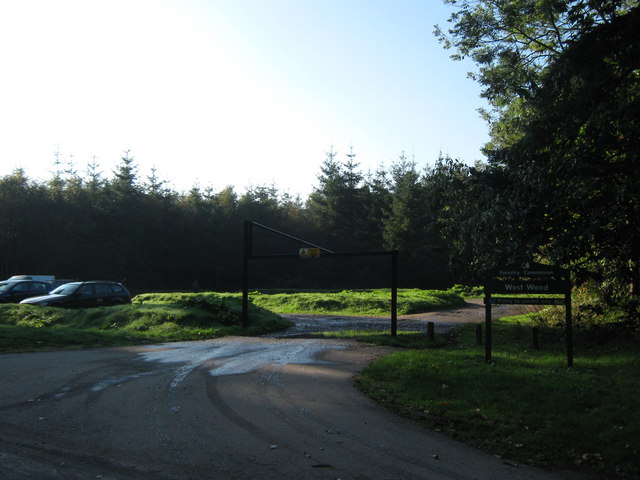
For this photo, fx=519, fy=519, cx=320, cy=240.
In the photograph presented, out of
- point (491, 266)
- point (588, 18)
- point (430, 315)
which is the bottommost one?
point (430, 315)

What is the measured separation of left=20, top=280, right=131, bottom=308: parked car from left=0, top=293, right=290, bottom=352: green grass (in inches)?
72.0

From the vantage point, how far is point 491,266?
1057 centimetres

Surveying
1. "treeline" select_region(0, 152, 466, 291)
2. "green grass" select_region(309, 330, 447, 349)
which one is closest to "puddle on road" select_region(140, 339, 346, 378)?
"green grass" select_region(309, 330, 447, 349)

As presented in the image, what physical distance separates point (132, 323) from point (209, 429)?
12578 mm

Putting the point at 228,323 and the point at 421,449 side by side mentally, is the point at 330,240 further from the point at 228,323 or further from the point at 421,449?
the point at 421,449

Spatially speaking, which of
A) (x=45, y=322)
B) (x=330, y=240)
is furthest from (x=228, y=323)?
(x=330, y=240)

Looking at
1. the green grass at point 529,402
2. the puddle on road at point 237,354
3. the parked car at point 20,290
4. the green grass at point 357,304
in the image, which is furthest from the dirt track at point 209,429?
the parked car at point 20,290

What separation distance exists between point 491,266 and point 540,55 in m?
14.1

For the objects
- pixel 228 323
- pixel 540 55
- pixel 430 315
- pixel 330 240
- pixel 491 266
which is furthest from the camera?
pixel 330 240

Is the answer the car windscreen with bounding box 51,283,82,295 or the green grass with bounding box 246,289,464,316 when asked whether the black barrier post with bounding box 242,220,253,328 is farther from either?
the green grass with bounding box 246,289,464,316

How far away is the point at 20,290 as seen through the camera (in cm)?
2541

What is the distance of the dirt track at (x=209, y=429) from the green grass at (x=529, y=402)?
48cm

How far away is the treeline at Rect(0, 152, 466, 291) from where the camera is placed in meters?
48.0

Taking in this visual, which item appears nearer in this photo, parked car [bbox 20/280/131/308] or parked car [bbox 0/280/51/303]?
parked car [bbox 20/280/131/308]
